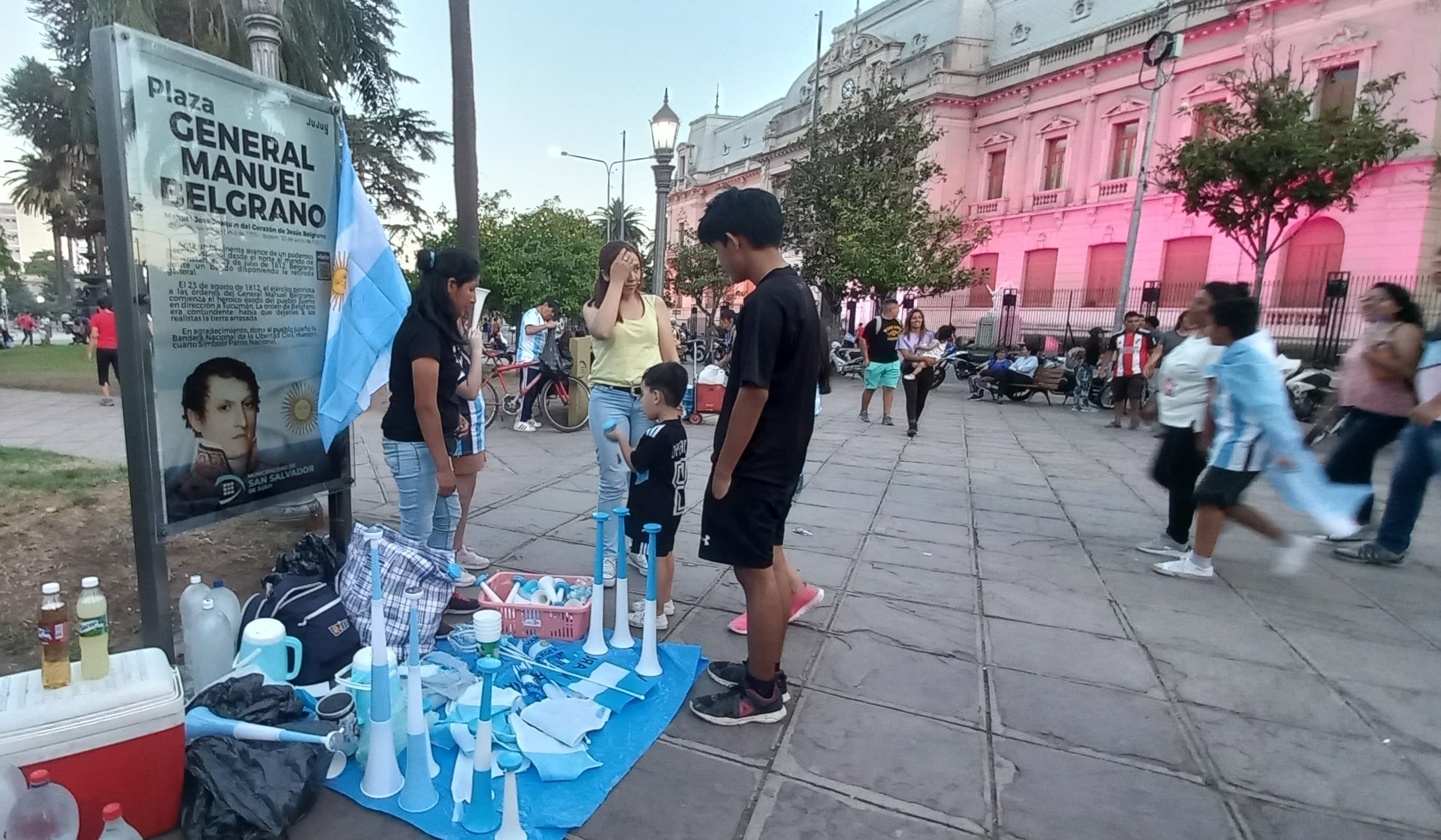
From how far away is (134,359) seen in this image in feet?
8.29

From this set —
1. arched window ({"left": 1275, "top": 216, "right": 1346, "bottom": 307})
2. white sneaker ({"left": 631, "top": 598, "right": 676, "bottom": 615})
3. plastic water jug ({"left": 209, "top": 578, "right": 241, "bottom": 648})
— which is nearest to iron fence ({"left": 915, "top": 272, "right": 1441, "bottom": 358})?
arched window ({"left": 1275, "top": 216, "right": 1346, "bottom": 307})

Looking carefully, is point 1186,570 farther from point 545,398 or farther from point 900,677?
point 545,398

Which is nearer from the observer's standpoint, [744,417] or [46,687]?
[46,687]

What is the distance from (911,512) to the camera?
18.1 ft

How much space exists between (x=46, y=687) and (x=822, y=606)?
2.86m

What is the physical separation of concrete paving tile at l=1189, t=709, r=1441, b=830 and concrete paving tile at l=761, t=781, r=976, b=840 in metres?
1.09

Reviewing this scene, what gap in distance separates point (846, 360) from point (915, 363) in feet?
35.8

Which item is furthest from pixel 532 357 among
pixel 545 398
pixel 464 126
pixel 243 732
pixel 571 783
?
pixel 571 783

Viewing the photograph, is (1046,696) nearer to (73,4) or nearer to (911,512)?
(911,512)

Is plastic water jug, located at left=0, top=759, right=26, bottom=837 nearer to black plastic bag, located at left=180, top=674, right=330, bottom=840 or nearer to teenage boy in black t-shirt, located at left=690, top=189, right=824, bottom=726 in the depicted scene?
black plastic bag, located at left=180, top=674, right=330, bottom=840

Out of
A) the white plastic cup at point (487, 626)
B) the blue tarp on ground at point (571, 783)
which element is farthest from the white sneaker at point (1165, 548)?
the white plastic cup at point (487, 626)

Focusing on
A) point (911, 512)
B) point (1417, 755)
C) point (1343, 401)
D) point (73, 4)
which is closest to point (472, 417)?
point (911, 512)

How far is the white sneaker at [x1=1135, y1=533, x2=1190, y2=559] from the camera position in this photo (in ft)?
15.1

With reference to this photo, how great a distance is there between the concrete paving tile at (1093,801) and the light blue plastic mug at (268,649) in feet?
7.69
